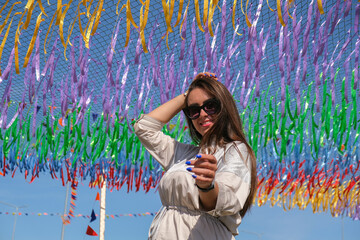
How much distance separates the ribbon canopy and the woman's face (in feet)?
2.59

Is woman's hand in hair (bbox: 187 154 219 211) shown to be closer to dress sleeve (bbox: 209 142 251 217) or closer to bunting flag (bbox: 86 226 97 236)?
dress sleeve (bbox: 209 142 251 217)

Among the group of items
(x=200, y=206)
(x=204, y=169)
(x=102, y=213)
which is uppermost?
(x=204, y=169)

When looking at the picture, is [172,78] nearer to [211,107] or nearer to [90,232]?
[211,107]

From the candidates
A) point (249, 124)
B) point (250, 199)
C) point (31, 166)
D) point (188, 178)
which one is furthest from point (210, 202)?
point (31, 166)

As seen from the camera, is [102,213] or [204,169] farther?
[102,213]

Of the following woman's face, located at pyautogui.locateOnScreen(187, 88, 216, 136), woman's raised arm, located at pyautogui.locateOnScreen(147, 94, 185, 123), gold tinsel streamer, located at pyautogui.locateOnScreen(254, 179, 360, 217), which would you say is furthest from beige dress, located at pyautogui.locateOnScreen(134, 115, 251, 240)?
gold tinsel streamer, located at pyautogui.locateOnScreen(254, 179, 360, 217)

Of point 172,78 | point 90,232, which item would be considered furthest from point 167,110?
point 90,232

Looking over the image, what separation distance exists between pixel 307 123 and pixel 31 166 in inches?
137

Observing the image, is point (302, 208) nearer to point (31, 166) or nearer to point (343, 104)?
point (343, 104)

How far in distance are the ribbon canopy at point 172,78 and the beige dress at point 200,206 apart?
1.10 meters

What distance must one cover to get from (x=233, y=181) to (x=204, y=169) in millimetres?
165

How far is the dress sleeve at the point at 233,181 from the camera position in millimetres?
947

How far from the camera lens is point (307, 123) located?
4.70 meters

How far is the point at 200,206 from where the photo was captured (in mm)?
1032
